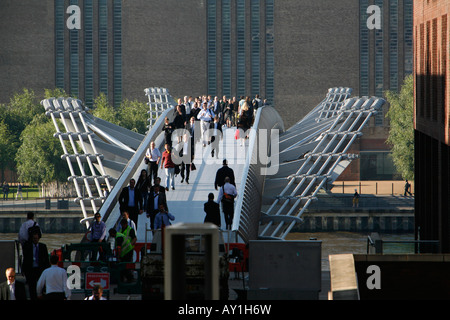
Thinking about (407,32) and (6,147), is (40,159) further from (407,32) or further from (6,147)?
(407,32)

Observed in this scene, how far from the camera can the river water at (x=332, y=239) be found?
54438mm

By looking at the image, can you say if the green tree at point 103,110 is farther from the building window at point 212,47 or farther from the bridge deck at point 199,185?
the bridge deck at point 199,185

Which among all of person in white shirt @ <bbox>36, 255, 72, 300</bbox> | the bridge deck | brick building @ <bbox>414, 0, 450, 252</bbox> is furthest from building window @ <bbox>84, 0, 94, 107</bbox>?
person in white shirt @ <bbox>36, 255, 72, 300</bbox>

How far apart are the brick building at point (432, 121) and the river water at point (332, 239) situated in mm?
23202

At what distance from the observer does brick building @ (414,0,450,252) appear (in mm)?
22719

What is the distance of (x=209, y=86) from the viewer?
8625 centimetres

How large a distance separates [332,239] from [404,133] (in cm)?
1420

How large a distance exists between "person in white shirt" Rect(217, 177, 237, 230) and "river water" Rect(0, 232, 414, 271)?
31.4 m

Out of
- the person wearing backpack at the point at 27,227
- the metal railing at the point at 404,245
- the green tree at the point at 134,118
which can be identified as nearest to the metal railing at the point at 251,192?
the metal railing at the point at 404,245

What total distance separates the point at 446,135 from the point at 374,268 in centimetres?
555

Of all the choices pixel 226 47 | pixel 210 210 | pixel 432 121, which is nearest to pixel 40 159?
pixel 226 47

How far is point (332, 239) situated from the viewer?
59125 millimetres
